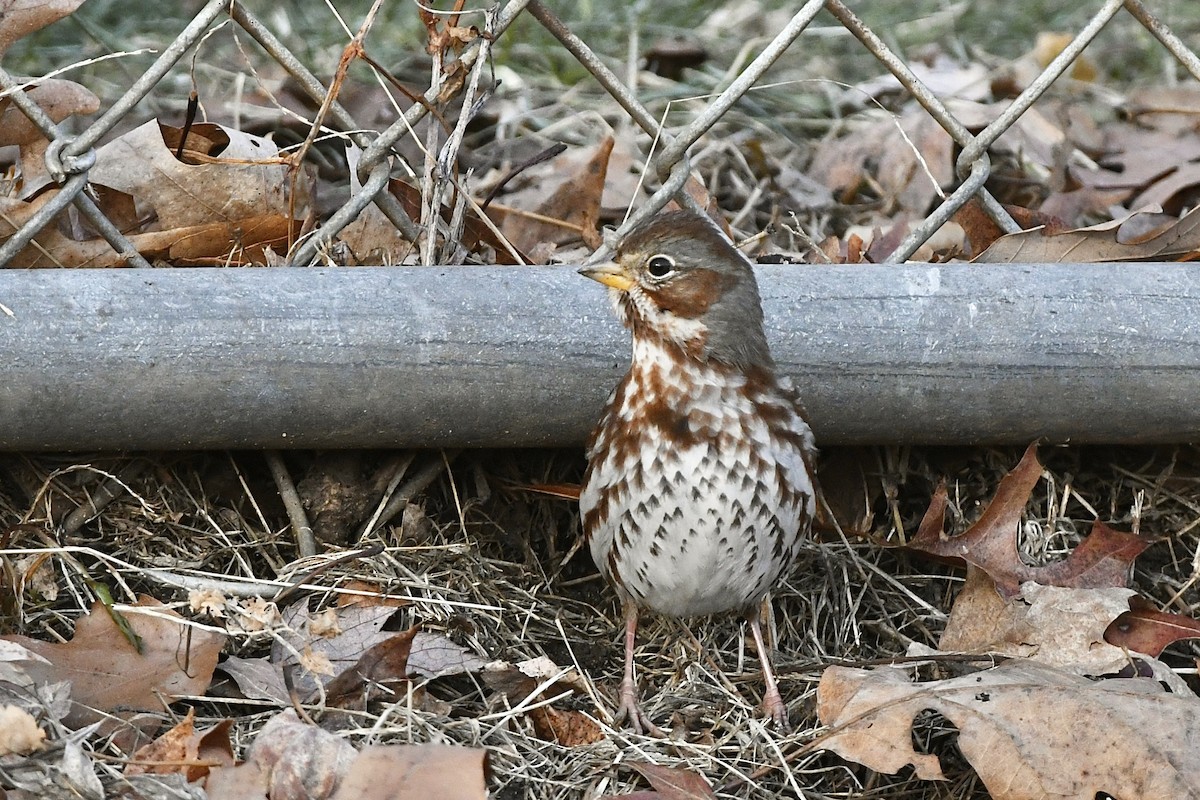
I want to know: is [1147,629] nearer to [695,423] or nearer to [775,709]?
[775,709]

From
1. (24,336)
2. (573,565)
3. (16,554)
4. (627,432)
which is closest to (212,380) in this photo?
(24,336)

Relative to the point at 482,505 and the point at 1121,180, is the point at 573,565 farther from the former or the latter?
the point at 1121,180

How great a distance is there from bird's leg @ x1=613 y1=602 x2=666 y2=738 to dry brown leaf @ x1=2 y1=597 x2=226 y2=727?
2.94ft

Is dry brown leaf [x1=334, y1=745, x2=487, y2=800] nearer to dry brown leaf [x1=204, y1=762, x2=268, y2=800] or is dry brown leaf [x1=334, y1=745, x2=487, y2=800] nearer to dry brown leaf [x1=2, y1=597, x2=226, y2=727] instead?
dry brown leaf [x1=204, y1=762, x2=268, y2=800]

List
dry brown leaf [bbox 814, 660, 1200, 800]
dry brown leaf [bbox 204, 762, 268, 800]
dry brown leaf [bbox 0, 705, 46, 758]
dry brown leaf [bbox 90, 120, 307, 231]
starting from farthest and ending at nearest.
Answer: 1. dry brown leaf [bbox 90, 120, 307, 231]
2. dry brown leaf [bbox 814, 660, 1200, 800]
3. dry brown leaf [bbox 204, 762, 268, 800]
4. dry brown leaf [bbox 0, 705, 46, 758]

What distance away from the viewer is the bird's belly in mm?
3312

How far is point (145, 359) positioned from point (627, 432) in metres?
1.05

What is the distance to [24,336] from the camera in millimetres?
2939

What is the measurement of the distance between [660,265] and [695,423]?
1.21 ft

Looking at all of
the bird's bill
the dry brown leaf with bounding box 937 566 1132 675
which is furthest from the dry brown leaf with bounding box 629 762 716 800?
the bird's bill

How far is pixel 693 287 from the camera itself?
3.37 metres

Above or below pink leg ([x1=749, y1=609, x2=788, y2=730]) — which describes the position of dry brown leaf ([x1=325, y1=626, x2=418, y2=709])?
above

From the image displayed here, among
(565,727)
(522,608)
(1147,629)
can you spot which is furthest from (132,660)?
(1147,629)

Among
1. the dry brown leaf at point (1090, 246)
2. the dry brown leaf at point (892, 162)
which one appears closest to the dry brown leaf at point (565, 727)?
the dry brown leaf at point (1090, 246)
